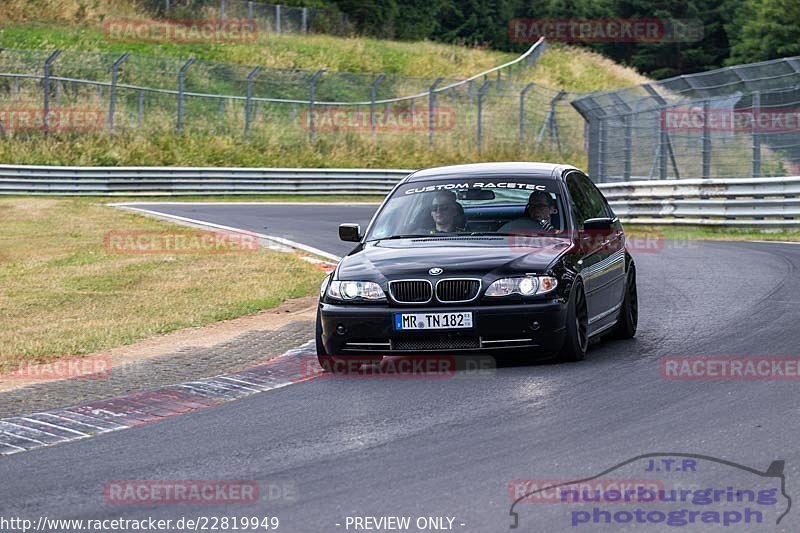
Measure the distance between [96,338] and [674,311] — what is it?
5.32 meters

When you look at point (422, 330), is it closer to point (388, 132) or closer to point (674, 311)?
point (674, 311)

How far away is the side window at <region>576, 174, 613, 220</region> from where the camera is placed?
11273 mm

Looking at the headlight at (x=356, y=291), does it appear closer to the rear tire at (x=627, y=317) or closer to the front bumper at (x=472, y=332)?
the front bumper at (x=472, y=332)

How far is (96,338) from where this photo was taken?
12352 millimetres

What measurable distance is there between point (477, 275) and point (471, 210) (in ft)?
4.90

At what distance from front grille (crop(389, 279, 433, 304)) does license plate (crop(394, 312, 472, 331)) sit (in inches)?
4.7

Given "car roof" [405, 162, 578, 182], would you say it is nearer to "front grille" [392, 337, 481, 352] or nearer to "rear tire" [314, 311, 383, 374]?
"rear tire" [314, 311, 383, 374]

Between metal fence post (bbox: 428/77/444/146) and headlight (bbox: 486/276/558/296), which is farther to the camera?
metal fence post (bbox: 428/77/444/146)

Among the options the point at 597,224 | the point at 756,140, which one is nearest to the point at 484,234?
the point at 597,224

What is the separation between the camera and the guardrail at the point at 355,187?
23984 mm

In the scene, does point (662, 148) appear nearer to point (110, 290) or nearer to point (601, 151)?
point (601, 151)

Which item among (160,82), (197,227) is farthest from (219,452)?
(160,82)

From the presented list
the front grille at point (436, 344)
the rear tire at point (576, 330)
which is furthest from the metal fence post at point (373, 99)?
the front grille at point (436, 344)

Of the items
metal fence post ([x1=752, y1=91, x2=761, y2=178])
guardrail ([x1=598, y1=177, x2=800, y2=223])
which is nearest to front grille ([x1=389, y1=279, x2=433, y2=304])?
guardrail ([x1=598, y1=177, x2=800, y2=223])
